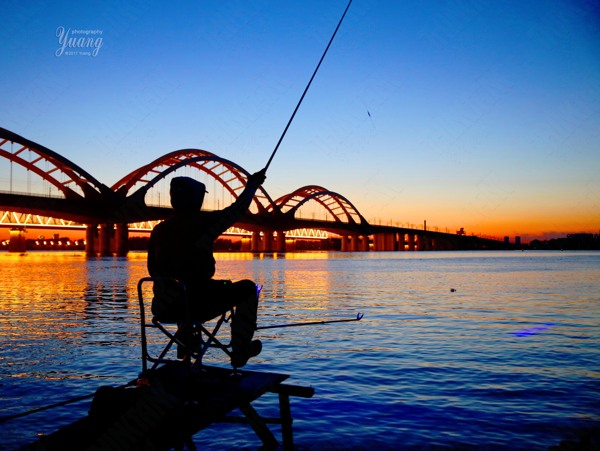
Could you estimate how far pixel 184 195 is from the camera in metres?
4.93

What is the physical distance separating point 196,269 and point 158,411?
1300 mm

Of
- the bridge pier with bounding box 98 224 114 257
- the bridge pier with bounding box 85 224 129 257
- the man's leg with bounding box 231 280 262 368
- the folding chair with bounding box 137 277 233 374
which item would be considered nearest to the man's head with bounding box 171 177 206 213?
the folding chair with bounding box 137 277 233 374

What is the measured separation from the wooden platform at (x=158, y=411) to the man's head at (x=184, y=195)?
142cm

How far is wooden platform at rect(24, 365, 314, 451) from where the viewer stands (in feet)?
11.5

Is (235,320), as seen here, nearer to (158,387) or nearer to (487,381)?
(158,387)

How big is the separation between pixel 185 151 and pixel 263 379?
88567mm

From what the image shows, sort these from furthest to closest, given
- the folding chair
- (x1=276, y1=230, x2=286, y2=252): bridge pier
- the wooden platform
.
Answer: (x1=276, y1=230, x2=286, y2=252): bridge pier → the folding chair → the wooden platform

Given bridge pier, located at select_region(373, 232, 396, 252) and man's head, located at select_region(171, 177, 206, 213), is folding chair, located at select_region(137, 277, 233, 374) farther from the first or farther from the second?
bridge pier, located at select_region(373, 232, 396, 252)

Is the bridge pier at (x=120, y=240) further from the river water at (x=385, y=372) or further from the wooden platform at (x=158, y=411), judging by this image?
the wooden platform at (x=158, y=411)

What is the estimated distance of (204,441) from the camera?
5.92m

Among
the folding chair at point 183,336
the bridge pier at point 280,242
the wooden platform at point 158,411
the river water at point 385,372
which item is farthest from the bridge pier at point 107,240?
the wooden platform at point 158,411

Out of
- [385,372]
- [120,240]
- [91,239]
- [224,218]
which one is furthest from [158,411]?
[91,239]

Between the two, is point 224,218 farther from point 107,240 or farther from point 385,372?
point 107,240

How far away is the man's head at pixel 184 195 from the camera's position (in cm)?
493
